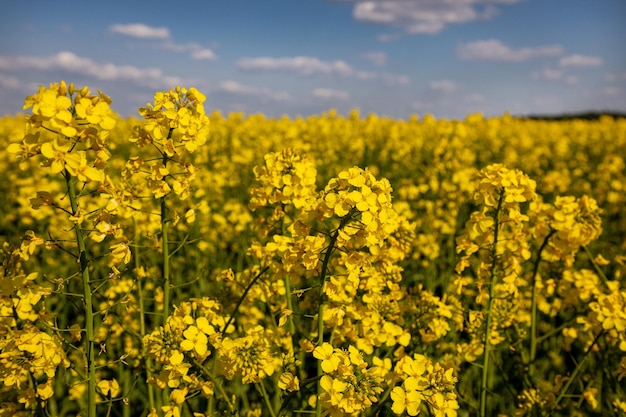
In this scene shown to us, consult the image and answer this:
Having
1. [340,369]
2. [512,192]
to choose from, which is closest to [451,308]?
[512,192]

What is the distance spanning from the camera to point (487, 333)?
245 centimetres

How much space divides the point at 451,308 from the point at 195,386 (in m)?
1.35

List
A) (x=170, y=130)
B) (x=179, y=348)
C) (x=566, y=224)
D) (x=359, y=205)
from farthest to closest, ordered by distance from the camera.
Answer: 1. (x=566, y=224)
2. (x=170, y=130)
3. (x=179, y=348)
4. (x=359, y=205)

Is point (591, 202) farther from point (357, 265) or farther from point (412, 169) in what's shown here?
point (412, 169)

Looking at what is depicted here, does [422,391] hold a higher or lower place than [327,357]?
lower

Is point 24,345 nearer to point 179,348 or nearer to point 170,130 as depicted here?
point 179,348

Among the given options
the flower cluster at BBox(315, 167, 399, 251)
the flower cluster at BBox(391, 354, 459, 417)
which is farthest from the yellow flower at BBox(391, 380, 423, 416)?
the flower cluster at BBox(315, 167, 399, 251)

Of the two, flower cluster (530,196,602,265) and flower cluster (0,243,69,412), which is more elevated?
flower cluster (530,196,602,265)

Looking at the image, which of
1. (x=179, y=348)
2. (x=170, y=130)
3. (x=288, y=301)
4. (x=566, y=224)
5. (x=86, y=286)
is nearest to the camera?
(x=86, y=286)

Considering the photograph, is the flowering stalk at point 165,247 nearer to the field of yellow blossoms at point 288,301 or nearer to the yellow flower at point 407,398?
the field of yellow blossoms at point 288,301

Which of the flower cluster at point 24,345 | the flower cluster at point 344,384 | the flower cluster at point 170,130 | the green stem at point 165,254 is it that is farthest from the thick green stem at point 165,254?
the flower cluster at point 344,384

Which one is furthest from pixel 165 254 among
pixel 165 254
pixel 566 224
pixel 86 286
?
pixel 566 224

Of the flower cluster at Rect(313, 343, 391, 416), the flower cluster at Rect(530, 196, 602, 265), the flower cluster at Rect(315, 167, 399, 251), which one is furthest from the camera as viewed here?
the flower cluster at Rect(530, 196, 602, 265)

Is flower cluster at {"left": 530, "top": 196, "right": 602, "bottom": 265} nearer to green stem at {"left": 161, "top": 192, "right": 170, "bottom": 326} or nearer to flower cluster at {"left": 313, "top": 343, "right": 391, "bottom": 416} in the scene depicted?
flower cluster at {"left": 313, "top": 343, "right": 391, "bottom": 416}
